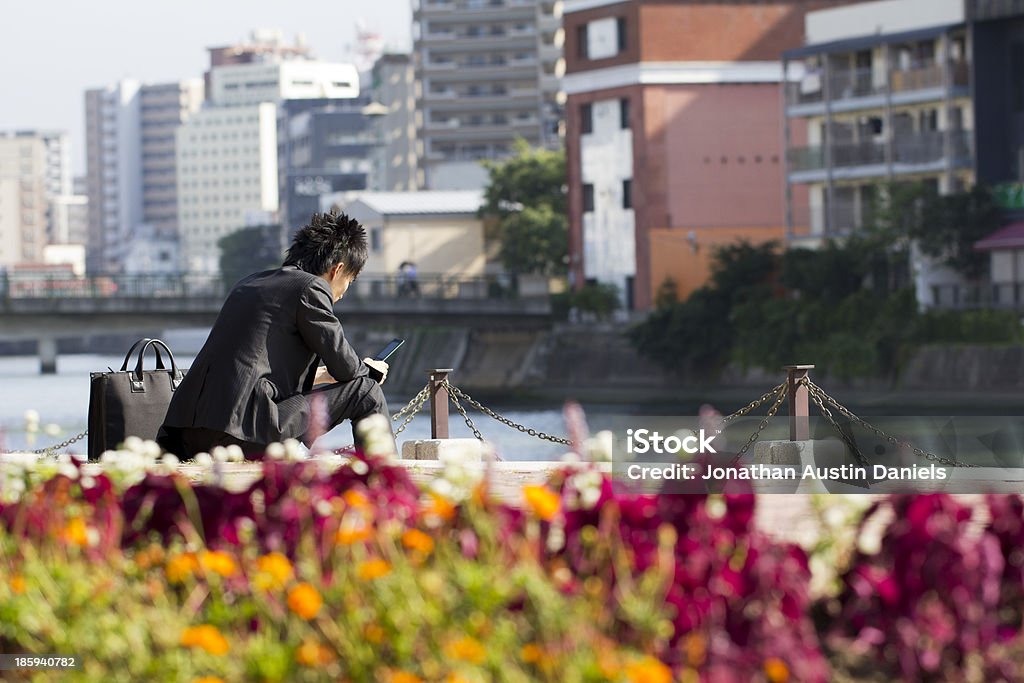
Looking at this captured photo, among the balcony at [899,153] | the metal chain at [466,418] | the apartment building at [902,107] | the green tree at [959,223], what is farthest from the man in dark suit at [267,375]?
the balcony at [899,153]

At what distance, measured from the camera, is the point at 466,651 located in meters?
3.74

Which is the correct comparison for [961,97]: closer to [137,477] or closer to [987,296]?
[987,296]

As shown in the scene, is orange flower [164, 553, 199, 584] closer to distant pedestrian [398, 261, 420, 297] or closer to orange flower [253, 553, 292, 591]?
orange flower [253, 553, 292, 591]

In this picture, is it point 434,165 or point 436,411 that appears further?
point 434,165

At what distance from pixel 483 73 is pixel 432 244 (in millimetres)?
34777

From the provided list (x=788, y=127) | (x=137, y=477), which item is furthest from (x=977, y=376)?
(x=137, y=477)

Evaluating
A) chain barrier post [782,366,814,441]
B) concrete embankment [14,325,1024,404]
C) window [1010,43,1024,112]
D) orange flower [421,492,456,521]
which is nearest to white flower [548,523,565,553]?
orange flower [421,492,456,521]

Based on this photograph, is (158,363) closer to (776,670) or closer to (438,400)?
(438,400)

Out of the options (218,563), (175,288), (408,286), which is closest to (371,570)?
(218,563)

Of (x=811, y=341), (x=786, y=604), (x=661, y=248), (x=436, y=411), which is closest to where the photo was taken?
(x=786, y=604)

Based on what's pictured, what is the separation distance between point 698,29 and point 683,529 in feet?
188

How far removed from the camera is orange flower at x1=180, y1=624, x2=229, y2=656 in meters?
3.71

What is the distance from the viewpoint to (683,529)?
455cm

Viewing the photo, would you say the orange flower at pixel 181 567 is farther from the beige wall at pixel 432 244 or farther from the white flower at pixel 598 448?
the beige wall at pixel 432 244
